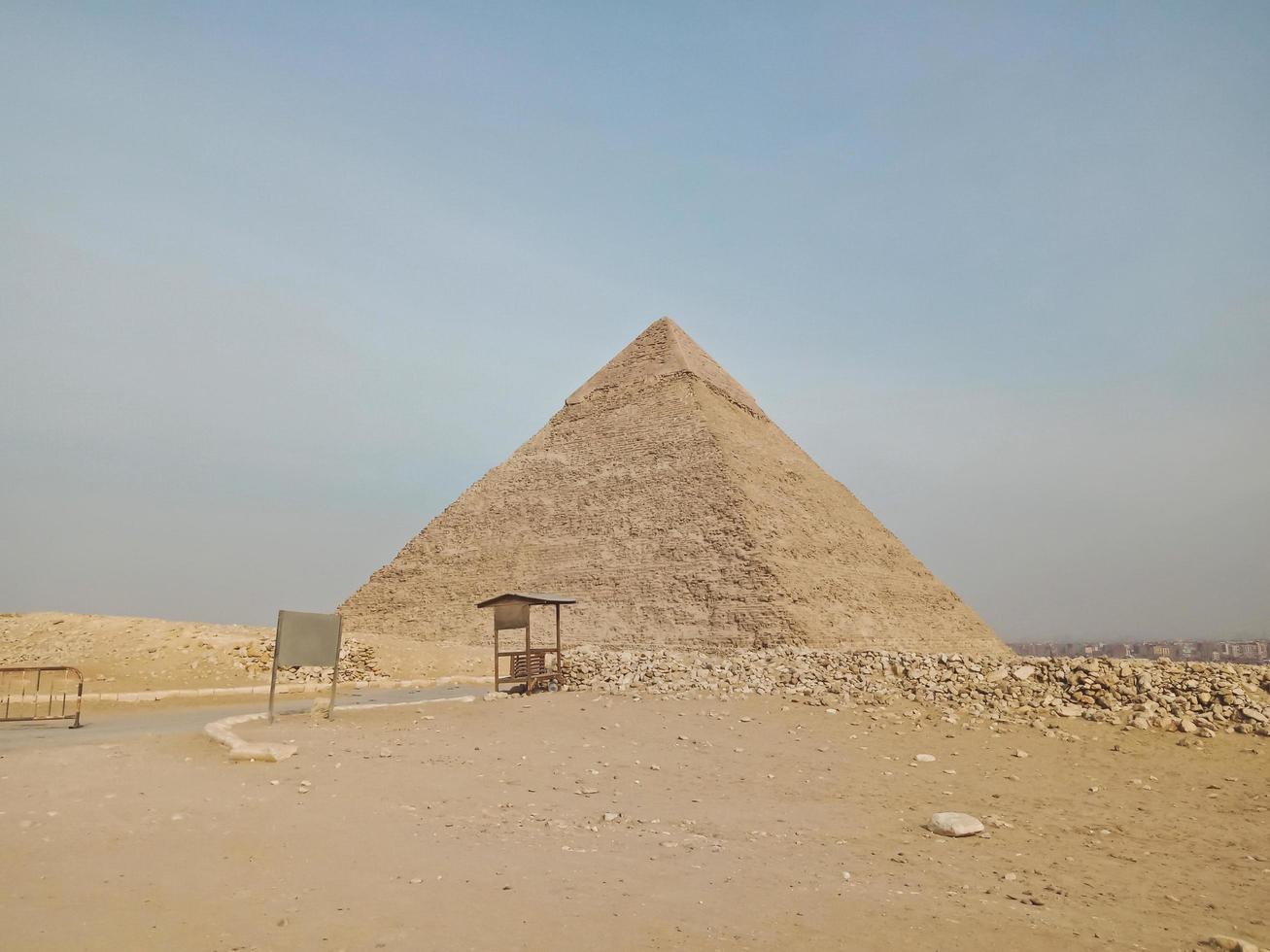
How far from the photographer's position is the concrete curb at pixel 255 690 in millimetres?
15781

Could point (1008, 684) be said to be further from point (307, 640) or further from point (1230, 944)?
point (307, 640)

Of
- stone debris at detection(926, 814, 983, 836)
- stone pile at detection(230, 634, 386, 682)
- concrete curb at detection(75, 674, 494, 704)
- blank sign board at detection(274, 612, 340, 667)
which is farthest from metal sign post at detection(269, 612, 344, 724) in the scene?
stone pile at detection(230, 634, 386, 682)

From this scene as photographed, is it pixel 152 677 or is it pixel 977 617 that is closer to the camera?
pixel 152 677

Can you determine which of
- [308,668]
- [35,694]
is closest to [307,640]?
[35,694]

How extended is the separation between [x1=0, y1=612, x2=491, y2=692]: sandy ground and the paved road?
11.3 ft

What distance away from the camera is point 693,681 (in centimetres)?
1373

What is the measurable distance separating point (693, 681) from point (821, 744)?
14.4ft

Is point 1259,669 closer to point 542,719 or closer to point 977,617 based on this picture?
point 542,719

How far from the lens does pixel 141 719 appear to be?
41.1 feet

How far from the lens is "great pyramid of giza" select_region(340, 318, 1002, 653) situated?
3266 cm

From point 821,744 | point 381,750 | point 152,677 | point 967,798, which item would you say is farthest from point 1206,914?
point 152,677

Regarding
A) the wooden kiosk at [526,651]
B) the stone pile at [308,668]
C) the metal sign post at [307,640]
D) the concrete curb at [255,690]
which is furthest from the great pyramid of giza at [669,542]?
the metal sign post at [307,640]

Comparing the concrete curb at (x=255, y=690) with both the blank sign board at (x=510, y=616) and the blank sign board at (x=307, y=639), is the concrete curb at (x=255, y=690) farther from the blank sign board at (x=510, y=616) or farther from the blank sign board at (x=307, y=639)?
the blank sign board at (x=510, y=616)

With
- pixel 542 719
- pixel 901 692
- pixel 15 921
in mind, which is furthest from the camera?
pixel 901 692
